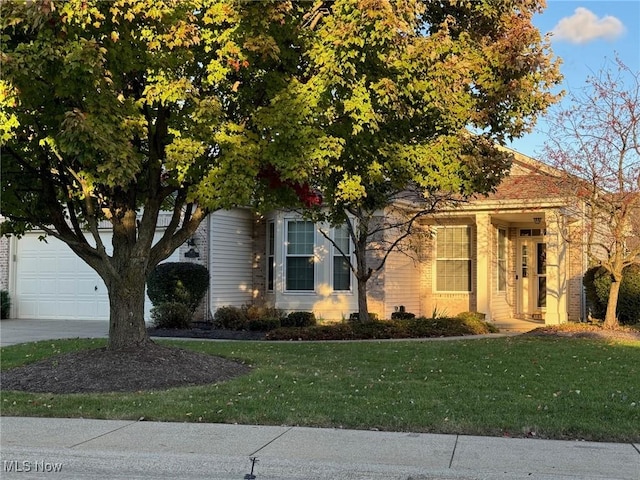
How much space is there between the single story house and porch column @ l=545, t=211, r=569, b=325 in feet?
0.08

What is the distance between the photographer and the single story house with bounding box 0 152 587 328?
55.6 ft

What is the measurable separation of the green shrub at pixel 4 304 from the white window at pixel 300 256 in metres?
8.62

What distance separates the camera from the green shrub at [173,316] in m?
16.0

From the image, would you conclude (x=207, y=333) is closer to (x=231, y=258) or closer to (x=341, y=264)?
(x=231, y=258)

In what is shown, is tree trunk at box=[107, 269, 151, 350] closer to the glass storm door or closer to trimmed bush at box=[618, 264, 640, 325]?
trimmed bush at box=[618, 264, 640, 325]

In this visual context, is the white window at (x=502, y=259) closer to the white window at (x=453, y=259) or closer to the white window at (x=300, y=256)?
the white window at (x=453, y=259)

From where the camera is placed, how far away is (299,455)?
566 centimetres

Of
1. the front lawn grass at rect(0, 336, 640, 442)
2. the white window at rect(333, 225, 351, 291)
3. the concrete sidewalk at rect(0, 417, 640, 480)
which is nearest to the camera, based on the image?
the concrete sidewalk at rect(0, 417, 640, 480)

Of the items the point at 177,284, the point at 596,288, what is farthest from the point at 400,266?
the point at 177,284

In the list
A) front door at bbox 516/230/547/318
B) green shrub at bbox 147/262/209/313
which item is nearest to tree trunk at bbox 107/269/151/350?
green shrub at bbox 147/262/209/313

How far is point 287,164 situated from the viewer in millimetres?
7953

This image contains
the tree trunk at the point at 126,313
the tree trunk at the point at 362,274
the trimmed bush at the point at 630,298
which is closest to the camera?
the tree trunk at the point at 126,313

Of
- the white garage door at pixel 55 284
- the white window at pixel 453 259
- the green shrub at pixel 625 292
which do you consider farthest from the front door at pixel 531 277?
the white garage door at pixel 55 284

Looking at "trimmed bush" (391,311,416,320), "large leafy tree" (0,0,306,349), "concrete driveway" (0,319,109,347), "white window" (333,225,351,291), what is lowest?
"concrete driveway" (0,319,109,347)
